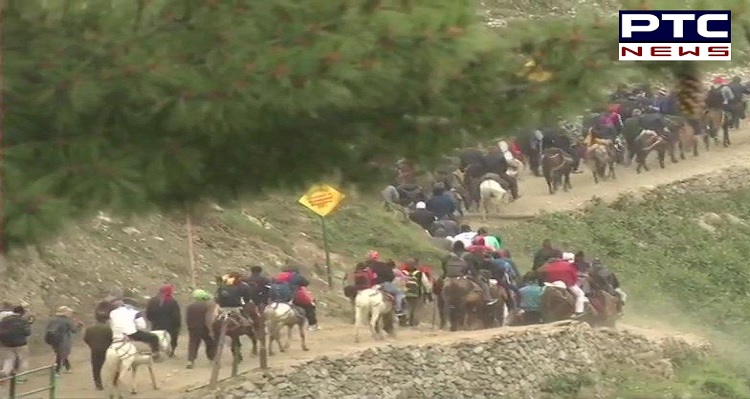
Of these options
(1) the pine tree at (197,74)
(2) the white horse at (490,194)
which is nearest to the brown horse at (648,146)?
(2) the white horse at (490,194)

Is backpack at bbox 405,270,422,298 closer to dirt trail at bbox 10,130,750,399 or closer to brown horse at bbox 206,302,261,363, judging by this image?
dirt trail at bbox 10,130,750,399

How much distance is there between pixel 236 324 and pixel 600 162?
11.7 m

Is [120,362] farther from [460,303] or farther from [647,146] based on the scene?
[647,146]

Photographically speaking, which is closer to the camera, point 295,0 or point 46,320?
point 295,0

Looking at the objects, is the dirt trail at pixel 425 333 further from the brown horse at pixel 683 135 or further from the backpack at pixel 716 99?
the backpack at pixel 716 99

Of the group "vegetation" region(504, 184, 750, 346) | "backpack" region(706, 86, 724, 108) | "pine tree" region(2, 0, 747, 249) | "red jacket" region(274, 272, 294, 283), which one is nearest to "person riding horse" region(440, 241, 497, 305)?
"red jacket" region(274, 272, 294, 283)

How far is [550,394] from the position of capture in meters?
17.3

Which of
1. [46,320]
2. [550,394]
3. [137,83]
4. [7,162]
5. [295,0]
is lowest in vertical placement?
[550,394]

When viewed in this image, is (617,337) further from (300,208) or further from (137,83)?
(137,83)

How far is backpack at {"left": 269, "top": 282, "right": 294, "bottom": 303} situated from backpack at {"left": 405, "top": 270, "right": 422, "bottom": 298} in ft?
5.19

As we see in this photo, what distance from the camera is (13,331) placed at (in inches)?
427

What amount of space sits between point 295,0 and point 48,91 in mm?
1017

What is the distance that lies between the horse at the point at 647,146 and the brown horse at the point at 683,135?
0.92 feet

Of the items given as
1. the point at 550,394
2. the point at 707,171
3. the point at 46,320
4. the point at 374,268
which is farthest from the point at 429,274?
the point at 707,171
